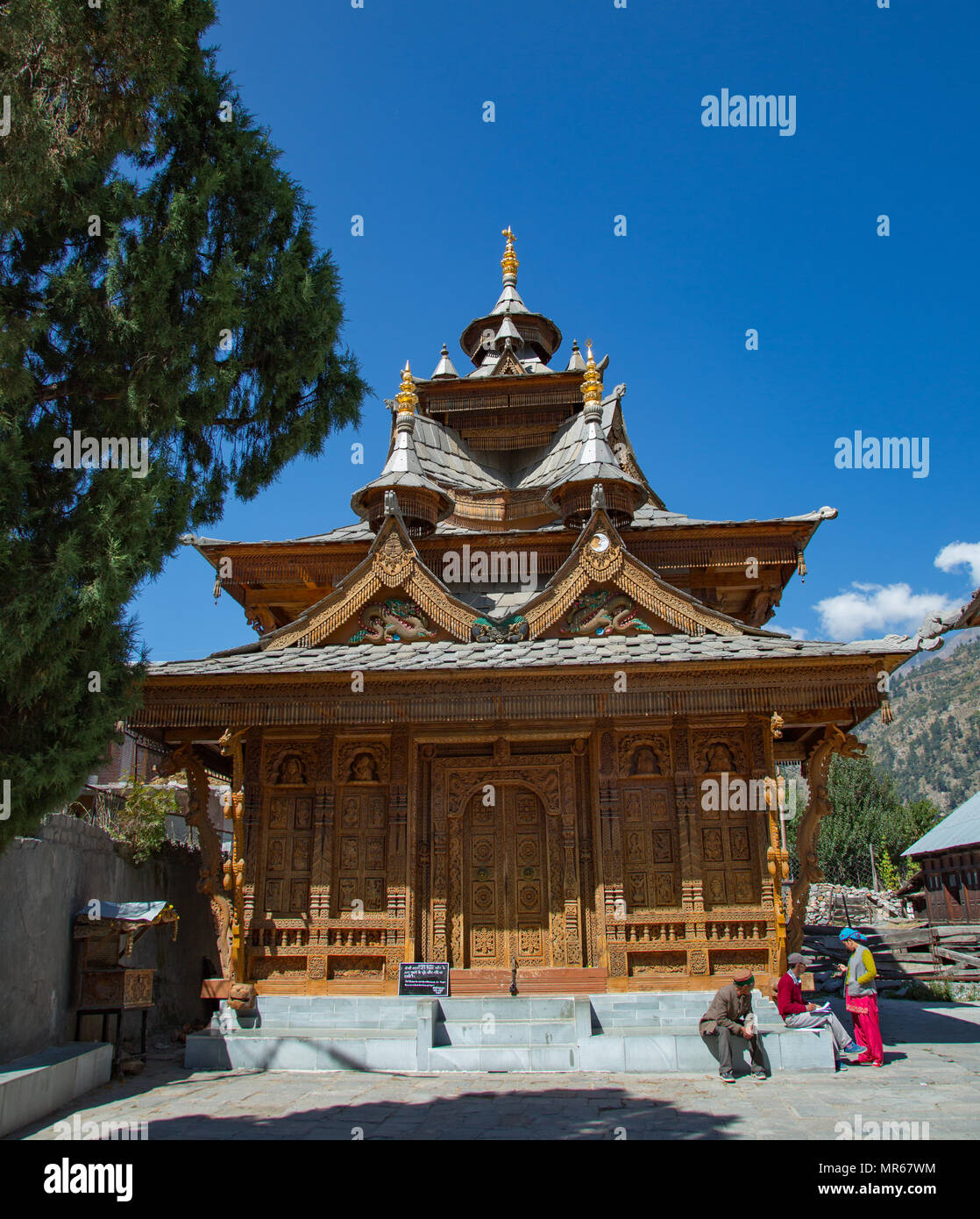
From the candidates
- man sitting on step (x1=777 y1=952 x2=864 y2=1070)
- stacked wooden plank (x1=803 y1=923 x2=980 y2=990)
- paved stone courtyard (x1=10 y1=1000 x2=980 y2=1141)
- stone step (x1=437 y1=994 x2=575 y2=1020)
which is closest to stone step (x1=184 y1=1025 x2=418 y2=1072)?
paved stone courtyard (x1=10 y1=1000 x2=980 y2=1141)

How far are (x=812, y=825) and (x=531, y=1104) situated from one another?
5.33 metres

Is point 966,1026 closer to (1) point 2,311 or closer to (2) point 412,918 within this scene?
(2) point 412,918

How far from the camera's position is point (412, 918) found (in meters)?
11.3

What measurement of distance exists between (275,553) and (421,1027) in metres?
7.39

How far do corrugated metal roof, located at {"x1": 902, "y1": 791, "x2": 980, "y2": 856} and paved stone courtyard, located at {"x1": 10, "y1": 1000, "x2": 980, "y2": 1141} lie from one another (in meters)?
28.6

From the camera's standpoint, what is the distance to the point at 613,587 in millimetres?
11953

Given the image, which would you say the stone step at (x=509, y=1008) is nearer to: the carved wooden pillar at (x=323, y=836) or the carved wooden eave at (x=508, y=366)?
the carved wooden pillar at (x=323, y=836)

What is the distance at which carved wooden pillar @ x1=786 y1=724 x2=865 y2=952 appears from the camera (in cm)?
1125

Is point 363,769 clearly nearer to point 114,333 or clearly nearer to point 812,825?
point 812,825

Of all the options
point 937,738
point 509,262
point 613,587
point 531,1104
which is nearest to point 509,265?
point 509,262

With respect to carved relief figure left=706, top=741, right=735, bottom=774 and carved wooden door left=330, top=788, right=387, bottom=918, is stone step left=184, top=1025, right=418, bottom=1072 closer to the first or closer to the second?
carved wooden door left=330, top=788, right=387, bottom=918

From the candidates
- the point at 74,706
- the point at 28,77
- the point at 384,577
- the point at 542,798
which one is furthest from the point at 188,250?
the point at 542,798

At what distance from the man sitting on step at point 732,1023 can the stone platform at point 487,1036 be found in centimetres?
22

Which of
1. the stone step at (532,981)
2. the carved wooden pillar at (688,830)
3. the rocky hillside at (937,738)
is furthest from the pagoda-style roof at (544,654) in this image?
the rocky hillside at (937,738)
